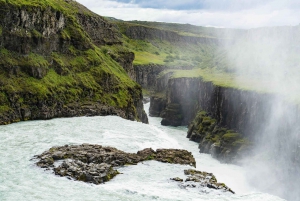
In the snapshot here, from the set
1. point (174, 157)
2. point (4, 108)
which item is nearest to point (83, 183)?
point (174, 157)

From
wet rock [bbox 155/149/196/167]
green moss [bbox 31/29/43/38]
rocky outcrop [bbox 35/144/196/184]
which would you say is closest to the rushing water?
rocky outcrop [bbox 35/144/196/184]

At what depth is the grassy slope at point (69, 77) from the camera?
65375mm

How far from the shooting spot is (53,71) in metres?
75.2

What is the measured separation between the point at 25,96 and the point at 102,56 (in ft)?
103

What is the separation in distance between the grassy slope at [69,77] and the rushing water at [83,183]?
6315 mm

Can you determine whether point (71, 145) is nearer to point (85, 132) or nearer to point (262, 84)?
point (85, 132)

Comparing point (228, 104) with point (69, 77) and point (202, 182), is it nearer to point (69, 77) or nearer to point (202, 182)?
point (69, 77)

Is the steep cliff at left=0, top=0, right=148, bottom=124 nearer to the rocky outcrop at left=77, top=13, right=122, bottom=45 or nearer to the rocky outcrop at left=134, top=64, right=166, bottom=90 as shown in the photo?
the rocky outcrop at left=77, top=13, right=122, bottom=45

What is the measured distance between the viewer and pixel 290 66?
109500 mm

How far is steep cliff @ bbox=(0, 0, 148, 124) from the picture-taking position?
65.6 m

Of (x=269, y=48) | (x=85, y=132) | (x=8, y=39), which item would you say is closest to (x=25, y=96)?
(x=8, y=39)

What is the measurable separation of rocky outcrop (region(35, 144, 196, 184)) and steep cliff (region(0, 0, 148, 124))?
67.4 feet

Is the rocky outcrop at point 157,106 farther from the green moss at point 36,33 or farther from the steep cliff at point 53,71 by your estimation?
the green moss at point 36,33

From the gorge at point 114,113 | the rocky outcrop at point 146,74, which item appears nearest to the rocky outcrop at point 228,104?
the gorge at point 114,113
